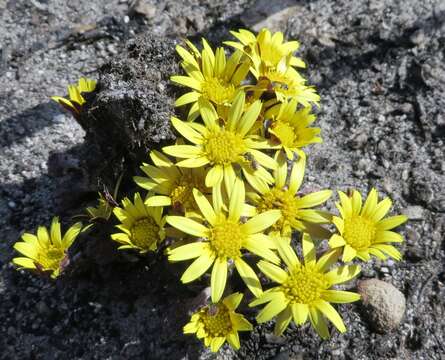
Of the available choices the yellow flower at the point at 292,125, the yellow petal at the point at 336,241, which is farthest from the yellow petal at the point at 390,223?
the yellow flower at the point at 292,125

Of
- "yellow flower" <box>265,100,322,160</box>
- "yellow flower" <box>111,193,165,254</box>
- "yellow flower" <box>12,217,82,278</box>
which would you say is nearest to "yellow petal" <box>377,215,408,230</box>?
"yellow flower" <box>265,100,322,160</box>

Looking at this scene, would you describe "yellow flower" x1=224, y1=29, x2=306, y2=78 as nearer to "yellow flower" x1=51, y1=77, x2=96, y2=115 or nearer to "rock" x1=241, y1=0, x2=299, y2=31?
"yellow flower" x1=51, y1=77, x2=96, y2=115

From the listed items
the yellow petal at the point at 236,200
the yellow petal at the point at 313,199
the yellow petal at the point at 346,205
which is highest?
the yellow petal at the point at 236,200

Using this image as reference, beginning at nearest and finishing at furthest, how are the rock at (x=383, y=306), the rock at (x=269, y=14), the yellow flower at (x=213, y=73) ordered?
the yellow flower at (x=213, y=73)
the rock at (x=383, y=306)
the rock at (x=269, y=14)

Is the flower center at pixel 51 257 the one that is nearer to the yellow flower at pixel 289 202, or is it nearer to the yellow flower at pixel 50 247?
the yellow flower at pixel 50 247

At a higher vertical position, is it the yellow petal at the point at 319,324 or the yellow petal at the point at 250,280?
the yellow petal at the point at 250,280

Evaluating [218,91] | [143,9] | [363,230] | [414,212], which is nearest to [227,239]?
[363,230]

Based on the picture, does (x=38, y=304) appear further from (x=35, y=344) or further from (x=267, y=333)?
(x=267, y=333)

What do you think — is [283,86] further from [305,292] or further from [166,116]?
[305,292]
